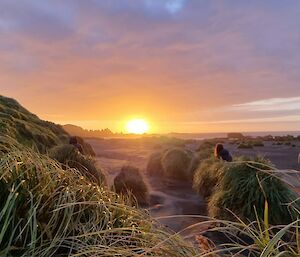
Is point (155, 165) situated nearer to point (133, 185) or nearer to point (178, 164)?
point (178, 164)

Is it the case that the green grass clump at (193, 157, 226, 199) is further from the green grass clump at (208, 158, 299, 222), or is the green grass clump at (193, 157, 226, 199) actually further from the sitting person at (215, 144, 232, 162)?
the green grass clump at (208, 158, 299, 222)

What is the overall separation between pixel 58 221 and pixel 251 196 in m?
5.07

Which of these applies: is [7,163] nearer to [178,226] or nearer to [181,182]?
[178,226]

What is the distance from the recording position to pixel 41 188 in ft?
8.75

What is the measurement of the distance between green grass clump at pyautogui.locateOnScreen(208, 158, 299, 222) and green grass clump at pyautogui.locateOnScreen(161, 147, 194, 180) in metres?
8.61

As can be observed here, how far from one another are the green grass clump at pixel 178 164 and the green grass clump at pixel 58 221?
44.6 feet

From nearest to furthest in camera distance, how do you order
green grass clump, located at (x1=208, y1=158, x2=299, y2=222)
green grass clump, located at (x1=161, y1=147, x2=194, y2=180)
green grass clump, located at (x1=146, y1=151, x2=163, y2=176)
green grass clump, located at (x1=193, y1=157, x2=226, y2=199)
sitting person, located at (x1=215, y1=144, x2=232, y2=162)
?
green grass clump, located at (x1=208, y1=158, x2=299, y2=222) → green grass clump, located at (x1=193, y1=157, x2=226, y2=199) → sitting person, located at (x1=215, y1=144, x2=232, y2=162) → green grass clump, located at (x1=161, y1=147, x2=194, y2=180) → green grass clump, located at (x1=146, y1=151, x2=163, y2=176)

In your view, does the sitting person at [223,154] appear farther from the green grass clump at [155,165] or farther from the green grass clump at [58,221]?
the green grass clump at [58,221]

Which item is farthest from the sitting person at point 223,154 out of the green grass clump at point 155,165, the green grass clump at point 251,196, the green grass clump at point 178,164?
the green grass clump at point 155,165

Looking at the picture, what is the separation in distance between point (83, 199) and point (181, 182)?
43.6 ft

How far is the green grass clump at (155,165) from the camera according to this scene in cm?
1884

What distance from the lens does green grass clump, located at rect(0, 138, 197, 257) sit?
7.22ft

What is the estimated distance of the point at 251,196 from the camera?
7051 mm

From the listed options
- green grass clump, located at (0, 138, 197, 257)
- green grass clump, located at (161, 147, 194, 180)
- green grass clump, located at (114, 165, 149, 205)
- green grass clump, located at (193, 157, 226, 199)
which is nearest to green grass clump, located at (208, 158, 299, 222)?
green grass clump, located at (193, 157, 226, 199)
